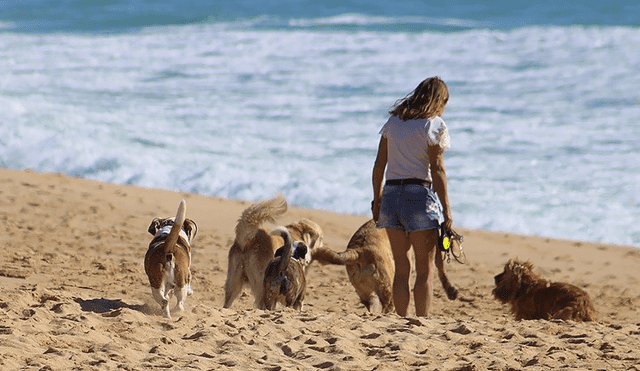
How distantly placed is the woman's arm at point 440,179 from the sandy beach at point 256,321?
2.61ft

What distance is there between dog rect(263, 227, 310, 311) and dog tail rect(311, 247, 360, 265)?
402mm

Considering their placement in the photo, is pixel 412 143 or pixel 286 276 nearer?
pixel 412 143

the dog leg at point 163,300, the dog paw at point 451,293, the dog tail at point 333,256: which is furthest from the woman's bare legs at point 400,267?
the dog leg at point 163,300

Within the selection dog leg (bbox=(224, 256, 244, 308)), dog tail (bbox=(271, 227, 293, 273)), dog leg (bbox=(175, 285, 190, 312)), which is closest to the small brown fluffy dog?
dog tail (bbox=(271, 227, 293, 273))

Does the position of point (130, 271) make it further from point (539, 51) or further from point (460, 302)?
point (539, 51)

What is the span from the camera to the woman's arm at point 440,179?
652 centimetres

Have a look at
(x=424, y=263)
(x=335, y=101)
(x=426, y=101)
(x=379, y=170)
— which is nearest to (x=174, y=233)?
(x=379, y=170)

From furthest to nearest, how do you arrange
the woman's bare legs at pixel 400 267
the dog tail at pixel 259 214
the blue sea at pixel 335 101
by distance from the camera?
1. the blue sea at pixel 335 101
2. the dog tail at pixel 259 214
3. the woman's bare legs at pixel 400 267

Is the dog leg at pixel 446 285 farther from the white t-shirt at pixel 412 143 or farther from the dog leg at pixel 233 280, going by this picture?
the dog leg at pixel 233 280

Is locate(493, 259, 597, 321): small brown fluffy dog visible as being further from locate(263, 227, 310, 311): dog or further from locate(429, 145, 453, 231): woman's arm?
locate(263, 227, 310, 311): dog

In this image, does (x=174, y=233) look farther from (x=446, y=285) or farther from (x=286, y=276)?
(x=446, y=285)

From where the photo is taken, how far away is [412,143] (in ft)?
21.5

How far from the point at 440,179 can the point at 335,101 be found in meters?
14.8

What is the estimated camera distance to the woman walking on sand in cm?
653
